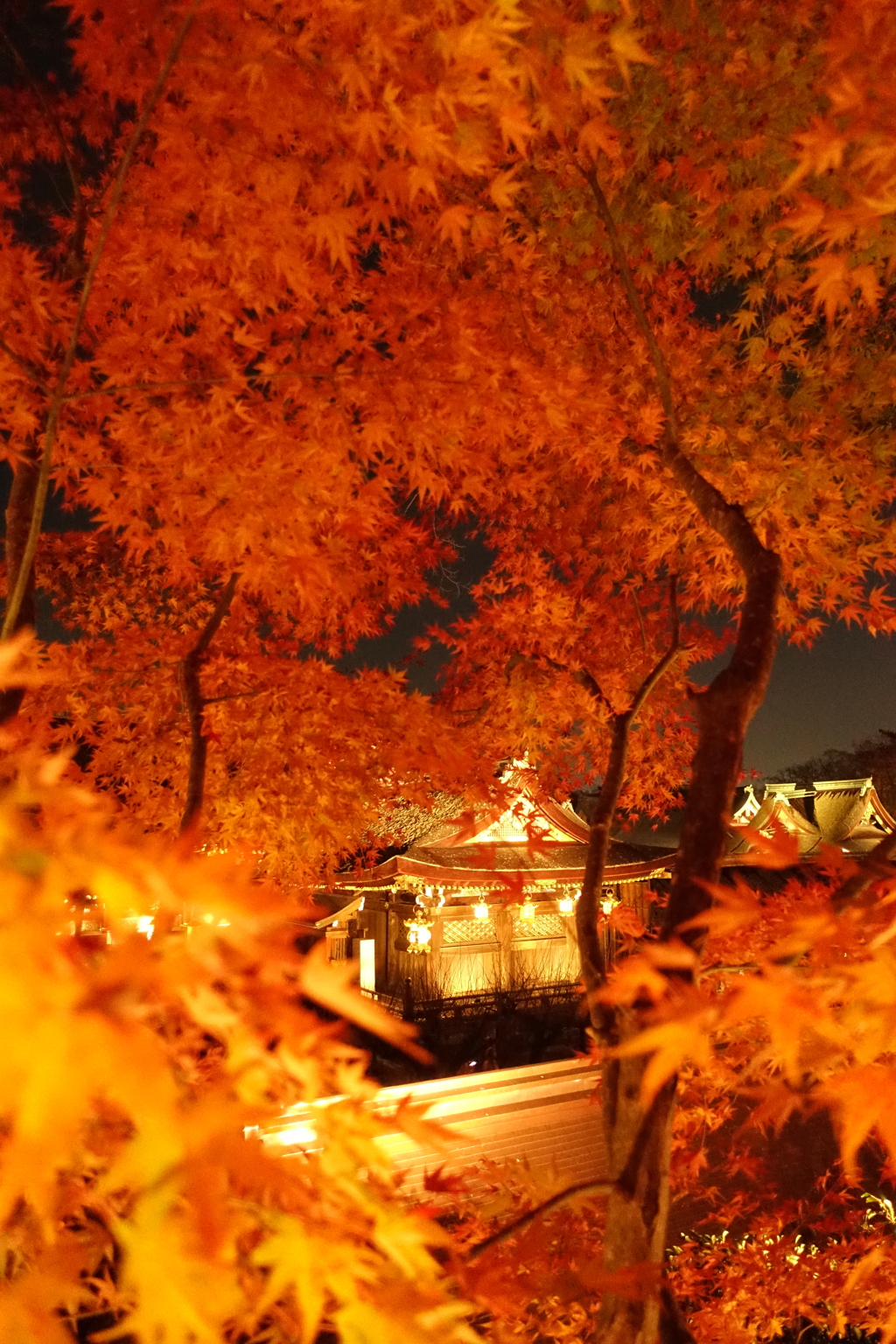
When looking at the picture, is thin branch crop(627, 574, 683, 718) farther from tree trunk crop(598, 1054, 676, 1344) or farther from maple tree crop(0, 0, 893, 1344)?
tree trunk crop(598, 1054, 676, 1344)

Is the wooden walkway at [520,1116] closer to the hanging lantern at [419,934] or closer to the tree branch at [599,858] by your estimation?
the hanging lantern at [419,934]

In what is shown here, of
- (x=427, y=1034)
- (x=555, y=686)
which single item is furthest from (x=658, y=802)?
(x=427, y=1034)

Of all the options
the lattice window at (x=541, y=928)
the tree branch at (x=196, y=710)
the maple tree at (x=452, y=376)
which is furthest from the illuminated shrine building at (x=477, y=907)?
the tree branch at (x=196, y=710)

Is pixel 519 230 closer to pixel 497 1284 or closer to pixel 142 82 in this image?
pixel 142 82

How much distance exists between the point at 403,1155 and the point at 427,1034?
→ 3756 mm

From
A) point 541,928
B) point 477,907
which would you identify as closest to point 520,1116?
point 477,907

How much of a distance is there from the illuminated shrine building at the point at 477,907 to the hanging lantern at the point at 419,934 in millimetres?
23

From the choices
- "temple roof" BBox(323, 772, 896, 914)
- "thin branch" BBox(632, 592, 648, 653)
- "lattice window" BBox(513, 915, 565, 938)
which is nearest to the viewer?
"thin branch" BBox(632, 592, 648, 653)

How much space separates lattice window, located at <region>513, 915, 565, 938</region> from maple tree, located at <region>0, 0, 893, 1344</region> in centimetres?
1076

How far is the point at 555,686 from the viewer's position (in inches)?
287

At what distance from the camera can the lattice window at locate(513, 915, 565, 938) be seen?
667 inches

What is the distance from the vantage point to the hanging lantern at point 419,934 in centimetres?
1504

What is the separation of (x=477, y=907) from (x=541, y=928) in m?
2.28

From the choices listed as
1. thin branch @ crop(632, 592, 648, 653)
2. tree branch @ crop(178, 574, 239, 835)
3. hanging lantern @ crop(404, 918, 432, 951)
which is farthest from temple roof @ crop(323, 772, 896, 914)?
tree branch @ crop(178, 574, 239, 835)
